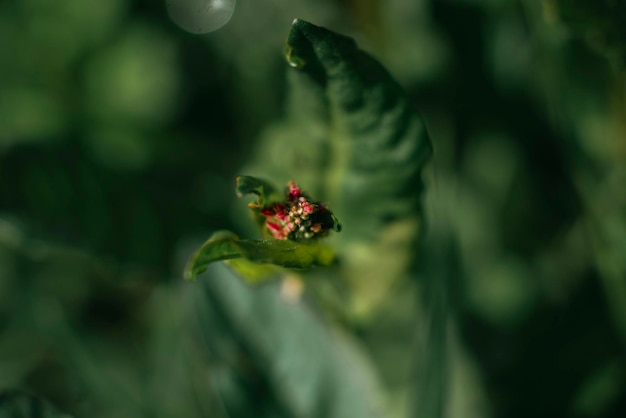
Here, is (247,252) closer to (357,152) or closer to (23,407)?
(357,152)

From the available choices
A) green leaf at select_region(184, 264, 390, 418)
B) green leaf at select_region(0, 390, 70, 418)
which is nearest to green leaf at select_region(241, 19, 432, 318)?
green leaf at select_region(184, 264, 390, 418)

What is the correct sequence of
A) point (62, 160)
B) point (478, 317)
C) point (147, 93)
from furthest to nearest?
point (147, 93) → point (478, 317) → point (62, 160)

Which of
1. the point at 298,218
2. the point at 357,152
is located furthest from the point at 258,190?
the point at 357,152

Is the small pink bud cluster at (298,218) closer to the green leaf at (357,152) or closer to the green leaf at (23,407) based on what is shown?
the green leaf at (357,152)

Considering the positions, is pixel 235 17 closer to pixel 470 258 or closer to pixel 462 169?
pixel 462 169

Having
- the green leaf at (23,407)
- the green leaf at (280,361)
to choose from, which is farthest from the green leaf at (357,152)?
the green leaf at (23,407)

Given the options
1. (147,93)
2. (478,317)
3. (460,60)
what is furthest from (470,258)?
(147,93)
